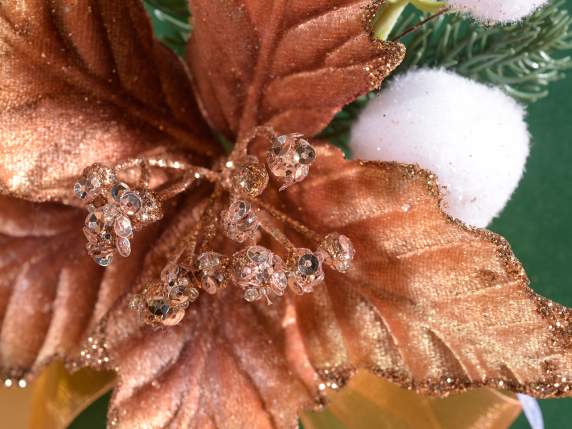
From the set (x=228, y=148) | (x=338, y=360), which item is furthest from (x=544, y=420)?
(x=228, y=148)

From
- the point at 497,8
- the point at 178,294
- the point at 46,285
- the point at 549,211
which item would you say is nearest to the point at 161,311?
→ the point at 178,294

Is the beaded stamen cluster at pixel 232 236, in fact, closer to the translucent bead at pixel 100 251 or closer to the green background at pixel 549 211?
the translucent bead at pixel 100 251

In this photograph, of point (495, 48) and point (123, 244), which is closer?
point (123, 244)

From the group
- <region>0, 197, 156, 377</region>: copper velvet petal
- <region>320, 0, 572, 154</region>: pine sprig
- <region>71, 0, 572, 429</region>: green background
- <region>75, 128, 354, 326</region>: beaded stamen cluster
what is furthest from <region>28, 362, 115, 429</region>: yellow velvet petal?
<region>71, 0, 572, 429</region>: green background

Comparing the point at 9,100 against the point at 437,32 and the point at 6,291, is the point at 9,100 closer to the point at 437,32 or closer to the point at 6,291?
the point at 6,291

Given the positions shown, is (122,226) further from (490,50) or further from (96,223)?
(490,50)

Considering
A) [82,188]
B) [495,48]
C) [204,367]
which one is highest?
[495,48]

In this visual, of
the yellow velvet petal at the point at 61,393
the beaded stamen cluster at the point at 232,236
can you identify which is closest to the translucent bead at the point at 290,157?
the beaded stamen cluster at the point at 232,236
